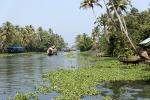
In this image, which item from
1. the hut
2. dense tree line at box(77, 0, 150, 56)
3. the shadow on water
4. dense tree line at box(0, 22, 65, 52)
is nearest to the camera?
the shadow on water

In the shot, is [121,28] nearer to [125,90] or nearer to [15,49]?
[125,90]

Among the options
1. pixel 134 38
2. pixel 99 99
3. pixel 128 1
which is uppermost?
pixel 128 1

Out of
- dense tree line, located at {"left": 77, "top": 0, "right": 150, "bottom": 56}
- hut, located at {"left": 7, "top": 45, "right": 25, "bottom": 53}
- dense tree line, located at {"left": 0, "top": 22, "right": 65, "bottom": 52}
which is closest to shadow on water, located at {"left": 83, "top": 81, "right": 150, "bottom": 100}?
dense tree line, located at {"left": 77, "top": 0, "right": 150, "bottom": 56}

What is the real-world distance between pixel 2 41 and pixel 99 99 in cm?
11182

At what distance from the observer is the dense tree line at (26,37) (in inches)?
5103

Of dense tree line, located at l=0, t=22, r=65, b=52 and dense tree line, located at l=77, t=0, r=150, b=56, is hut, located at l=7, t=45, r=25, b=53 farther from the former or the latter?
dense tree line, located at l=77, t=0, r=150, b=56

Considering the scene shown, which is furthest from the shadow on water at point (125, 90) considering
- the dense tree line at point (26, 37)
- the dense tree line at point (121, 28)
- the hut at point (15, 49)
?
the hut at point (15, 49)

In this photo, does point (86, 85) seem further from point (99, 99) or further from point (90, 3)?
point (90, 3)

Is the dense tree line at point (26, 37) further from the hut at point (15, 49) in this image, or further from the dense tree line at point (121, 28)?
the dense tree line at point (121, 28)

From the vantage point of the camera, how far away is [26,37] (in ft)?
486

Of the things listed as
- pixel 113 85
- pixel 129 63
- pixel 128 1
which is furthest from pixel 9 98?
pixel 128 1

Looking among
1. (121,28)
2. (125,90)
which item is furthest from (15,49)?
(125,90)

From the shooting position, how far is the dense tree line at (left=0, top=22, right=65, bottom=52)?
425 feet

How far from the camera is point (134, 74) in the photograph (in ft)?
111
